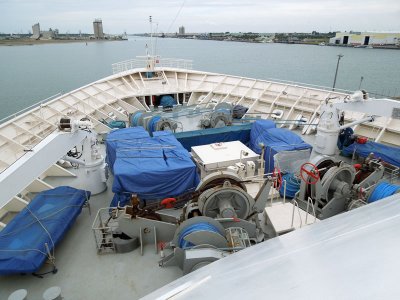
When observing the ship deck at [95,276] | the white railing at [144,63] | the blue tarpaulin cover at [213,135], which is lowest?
the ship deck at [95,276]

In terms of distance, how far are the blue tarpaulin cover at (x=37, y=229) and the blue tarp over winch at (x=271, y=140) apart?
5079mm

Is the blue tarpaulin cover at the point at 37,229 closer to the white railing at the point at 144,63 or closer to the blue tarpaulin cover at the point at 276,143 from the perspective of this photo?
the blue tarpaulin cover at the point at 276,143

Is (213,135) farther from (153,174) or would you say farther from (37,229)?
(37,229)

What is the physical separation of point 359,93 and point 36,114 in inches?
443

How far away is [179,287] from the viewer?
1.86m

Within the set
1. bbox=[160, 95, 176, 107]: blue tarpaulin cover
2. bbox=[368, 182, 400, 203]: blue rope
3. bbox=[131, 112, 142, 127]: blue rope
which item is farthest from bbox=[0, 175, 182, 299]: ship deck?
bbox=[160, 95, 176, 107]: blue tarpaulin cover

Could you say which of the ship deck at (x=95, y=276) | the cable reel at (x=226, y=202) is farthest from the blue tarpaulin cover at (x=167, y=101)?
the cable reel at (x=226, y=202)

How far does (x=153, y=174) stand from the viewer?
646 cm

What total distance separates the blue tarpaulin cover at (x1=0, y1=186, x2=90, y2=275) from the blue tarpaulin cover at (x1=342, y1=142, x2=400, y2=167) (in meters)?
8.06

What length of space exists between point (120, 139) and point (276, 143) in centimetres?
459

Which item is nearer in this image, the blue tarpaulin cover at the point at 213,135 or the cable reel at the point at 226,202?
the cable reel at the point at 226,202

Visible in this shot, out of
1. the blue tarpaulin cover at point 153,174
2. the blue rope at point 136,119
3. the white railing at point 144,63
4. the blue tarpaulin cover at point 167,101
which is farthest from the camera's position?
the white railing at point 144,63

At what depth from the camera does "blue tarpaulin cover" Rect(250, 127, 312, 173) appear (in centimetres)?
858

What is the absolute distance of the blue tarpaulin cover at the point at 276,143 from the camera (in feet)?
28.1
